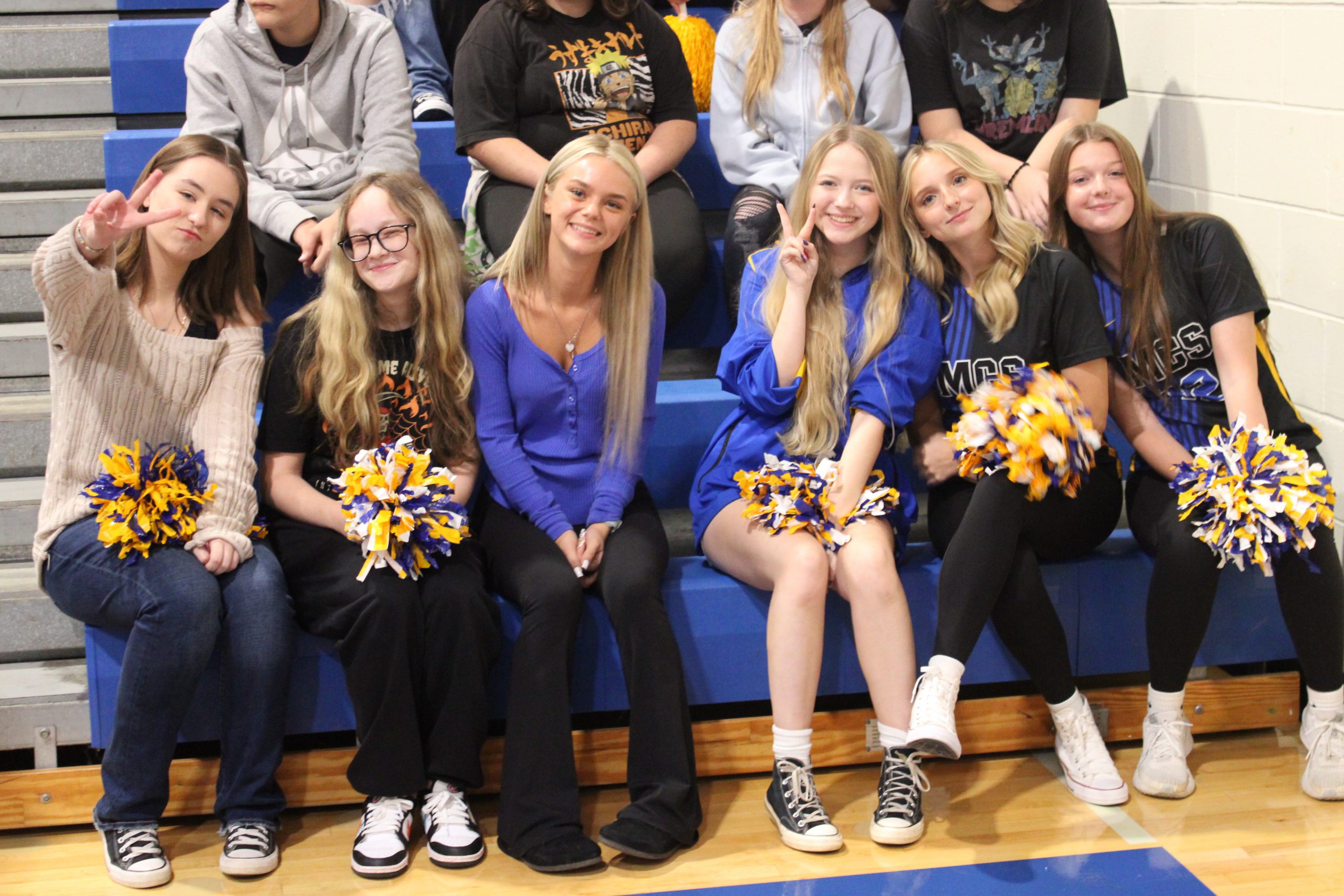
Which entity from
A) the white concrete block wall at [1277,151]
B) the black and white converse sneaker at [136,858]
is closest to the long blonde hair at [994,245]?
the white concrete block wall at [1277,151]

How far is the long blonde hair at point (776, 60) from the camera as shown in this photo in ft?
9.50

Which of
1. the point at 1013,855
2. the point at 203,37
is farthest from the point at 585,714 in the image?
the point at 203,37

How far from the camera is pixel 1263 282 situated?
2703 millimetres

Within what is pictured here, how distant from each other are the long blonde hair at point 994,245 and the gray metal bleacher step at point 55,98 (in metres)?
2.15

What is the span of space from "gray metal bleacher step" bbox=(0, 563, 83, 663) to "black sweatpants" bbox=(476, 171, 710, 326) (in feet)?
3.67

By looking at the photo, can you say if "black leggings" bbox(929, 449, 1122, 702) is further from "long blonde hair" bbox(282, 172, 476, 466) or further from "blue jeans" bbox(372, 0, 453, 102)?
"blue jeans" bbox(372, 0, 453, 102)

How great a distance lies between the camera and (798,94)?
9.57 ft

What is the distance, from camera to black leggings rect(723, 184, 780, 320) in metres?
2.76

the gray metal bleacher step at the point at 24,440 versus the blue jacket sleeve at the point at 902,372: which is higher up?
the blue jacket sleeve at the point at 902,372

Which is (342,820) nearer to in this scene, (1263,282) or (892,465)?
(892,465)

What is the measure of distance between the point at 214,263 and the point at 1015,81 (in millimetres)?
1807

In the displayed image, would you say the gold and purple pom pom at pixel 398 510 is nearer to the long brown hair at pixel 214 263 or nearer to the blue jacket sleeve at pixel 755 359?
the long brown hair at pixel 214 263

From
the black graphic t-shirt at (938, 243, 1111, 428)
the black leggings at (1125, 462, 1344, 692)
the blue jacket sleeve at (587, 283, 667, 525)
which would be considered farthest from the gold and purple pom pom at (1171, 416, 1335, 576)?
the blue jacket sleeve at (587, 283, 667, 525)

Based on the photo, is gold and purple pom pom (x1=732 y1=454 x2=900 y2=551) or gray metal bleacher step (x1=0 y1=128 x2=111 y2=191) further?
gray metal bleacher step (x1=0 y1=128 x2=111 y2=191)
